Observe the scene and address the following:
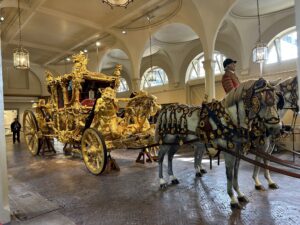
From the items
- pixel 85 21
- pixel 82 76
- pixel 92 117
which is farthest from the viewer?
pixel 85 21

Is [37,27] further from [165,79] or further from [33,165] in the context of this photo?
[165,79]

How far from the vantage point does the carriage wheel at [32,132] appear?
7184 mm

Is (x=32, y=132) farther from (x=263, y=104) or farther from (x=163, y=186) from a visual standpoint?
(x=263, y=104)

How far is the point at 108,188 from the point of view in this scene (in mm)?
3910

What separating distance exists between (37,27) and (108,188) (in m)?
8.86

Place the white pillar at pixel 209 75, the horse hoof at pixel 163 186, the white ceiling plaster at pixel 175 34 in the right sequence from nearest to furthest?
the horse hoof at pixel 163 186 < the white pillar at pixel 209 75 < the white ceiling plaster at pixel 175 34

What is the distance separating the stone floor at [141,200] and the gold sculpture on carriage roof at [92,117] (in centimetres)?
67

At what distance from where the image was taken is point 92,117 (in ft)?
16.5

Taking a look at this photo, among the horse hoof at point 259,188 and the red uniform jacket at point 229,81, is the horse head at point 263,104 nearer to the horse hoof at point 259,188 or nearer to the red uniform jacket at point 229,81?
the red uniform jacket at point 229,81

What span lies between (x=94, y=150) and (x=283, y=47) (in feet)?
29.6

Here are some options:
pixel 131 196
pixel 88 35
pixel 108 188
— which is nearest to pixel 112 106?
pixel 108 188

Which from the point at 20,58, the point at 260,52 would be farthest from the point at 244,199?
the point at 20,58

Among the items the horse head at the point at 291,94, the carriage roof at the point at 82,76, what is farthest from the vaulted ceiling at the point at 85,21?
the horse head at the point at 291,94

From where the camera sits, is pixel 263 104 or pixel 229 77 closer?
pixel 263 104
